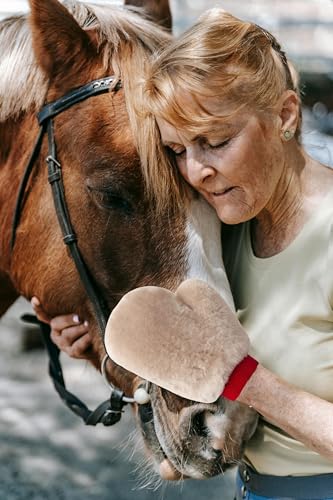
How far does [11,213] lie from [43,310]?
252 millimetres

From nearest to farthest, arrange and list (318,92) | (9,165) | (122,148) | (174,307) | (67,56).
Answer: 1. (174,307)
2. (122,148)
3. (67,56)
4. (9,165)
5. (318,92)

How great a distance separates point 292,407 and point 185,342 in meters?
0.22

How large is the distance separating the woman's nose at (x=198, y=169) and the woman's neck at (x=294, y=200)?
153 millimetres

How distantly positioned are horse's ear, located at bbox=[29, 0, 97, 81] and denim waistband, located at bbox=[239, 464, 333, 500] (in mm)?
1006

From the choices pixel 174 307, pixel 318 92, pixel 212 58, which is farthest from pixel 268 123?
pixel 318 92

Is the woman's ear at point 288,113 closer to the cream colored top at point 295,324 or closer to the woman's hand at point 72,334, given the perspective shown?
the cream colored top at point 295,324

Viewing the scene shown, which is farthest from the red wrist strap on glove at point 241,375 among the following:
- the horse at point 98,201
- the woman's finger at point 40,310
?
the woman's finger at point 40,310

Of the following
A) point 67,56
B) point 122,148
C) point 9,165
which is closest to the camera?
point 122,148

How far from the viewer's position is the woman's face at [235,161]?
156cm

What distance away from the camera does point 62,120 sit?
1.89m

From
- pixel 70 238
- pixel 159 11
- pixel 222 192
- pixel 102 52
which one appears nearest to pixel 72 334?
pixel 70 238

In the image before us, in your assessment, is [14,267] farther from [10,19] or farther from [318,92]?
[318,92]

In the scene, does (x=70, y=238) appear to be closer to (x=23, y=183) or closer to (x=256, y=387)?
(x=23, y=183)

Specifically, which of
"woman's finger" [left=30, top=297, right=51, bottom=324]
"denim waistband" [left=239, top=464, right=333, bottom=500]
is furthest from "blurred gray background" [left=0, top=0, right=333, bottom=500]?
"denim waistband" [left=239, top=464, right=333, bottom=500]
